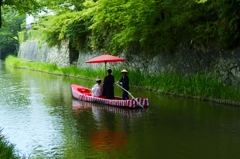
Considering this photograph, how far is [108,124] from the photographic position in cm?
1182

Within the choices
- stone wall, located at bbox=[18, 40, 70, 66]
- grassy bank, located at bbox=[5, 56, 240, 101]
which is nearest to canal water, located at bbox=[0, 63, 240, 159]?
grassy bank, located at bbox=[5, 56, 240, 101]

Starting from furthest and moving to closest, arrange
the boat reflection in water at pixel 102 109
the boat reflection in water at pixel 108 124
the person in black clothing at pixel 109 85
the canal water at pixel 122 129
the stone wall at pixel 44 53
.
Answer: the stone wall at pixel 44 53
the person in black clothing at pixel 109 85
the boat reflection in water at pixel 102 109
the boat reflection in water at pixel 108 124
the canal water at pixel 122 129

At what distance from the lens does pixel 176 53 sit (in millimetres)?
19875

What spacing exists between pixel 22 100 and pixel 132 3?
7112 mm

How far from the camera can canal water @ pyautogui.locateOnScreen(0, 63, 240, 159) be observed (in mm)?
8656

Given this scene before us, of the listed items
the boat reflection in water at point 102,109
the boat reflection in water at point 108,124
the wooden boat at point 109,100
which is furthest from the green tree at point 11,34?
the boat reflection in water at point 108,124

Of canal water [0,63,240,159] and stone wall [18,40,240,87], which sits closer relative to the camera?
canal water [0,63,240,159]

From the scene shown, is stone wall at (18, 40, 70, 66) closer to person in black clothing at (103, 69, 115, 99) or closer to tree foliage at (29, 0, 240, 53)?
tree foliage at (29, 0, 240, 53)

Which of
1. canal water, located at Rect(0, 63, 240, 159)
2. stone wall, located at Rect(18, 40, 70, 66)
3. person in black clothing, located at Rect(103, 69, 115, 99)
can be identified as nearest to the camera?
canal water, located at Rect(0, 63, 240, 159)

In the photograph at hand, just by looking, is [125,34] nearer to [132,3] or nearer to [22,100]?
[132,3]

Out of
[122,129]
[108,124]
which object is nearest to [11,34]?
[108,124]

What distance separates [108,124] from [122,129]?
90 cm

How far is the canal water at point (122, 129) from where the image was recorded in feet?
28.4

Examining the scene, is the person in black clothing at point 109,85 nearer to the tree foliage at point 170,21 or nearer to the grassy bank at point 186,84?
the grassy bank at point 186,84
